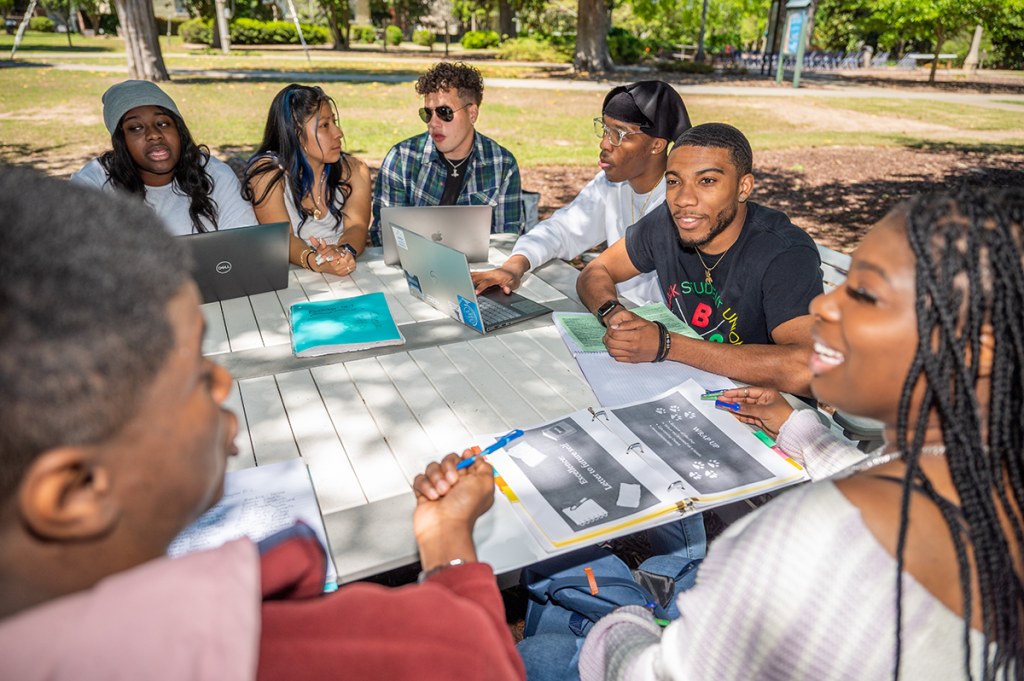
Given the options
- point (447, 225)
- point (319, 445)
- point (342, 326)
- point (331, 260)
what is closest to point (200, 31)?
point (331, 260)

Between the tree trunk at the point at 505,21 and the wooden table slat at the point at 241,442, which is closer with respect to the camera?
the wooden table slat at the point at 241,442

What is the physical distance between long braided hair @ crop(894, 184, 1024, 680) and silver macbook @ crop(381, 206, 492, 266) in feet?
7.08

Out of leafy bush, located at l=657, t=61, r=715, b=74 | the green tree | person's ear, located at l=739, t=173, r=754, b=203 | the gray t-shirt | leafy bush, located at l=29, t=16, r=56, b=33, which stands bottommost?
the gray t-shirt

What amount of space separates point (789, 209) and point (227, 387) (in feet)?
25.9

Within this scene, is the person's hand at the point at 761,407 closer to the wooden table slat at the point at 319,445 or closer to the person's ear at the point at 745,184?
the person's ear at the point at 745,184

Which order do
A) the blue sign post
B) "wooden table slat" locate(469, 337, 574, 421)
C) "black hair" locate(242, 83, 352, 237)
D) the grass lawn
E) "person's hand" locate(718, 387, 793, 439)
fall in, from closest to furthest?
"person's hand" locate(718, 387, 793, 439), "wooden table slat" locate(469, 337, 574, 421), "black hair" locate(242, 83, 352, 237), the grass lawn, the blue sign post

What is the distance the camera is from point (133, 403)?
2.16 ft

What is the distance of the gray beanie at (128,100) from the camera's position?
3184 mm

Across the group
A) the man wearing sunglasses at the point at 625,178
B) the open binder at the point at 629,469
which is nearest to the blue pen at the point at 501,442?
the open binder at the point at 629,469

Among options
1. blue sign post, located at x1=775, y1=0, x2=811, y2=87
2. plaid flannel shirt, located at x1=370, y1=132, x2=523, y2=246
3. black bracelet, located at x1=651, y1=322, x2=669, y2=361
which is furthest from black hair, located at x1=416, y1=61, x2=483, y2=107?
blue sign post, located at x1=775, y1=0, x2=811, y2=87

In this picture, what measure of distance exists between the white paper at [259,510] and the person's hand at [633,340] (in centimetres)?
107

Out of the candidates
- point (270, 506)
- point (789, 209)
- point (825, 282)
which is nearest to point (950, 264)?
point (270, 506)

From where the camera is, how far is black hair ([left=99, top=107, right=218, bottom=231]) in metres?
3.24

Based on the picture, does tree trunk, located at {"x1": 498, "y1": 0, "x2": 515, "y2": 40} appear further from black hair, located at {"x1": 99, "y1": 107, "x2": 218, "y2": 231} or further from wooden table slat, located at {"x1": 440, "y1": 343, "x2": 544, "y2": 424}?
wooden table slat, located at {"x1": 440, "y1": 343, "x2": 544, "y2": 424}
